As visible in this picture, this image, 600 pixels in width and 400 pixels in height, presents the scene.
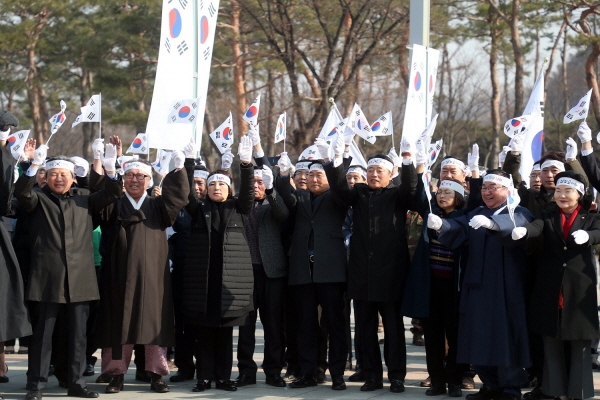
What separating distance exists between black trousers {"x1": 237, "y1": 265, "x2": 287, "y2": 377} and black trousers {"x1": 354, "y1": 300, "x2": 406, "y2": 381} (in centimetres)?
75

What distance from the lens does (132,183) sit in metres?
7.75

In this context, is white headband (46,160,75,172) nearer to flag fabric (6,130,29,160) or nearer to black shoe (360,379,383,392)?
flag fabric (6,130,29,160)

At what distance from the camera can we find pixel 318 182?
26.7 feet

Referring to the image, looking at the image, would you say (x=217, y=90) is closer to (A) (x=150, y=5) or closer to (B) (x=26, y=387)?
(A) (x=150, y=5)

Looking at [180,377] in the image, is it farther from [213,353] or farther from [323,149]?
[323,149]

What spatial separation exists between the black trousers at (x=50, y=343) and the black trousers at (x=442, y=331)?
9.34 feet

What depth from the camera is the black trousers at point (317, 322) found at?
7.91 metres

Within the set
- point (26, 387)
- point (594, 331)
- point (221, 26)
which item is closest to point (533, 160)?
point (594, 331)

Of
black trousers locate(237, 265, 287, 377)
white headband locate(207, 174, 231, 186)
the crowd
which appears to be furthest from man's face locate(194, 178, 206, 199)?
black trousers locate(237, 265, 287, 377)

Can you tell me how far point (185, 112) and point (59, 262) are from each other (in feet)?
6.46

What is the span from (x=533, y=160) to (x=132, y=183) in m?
4.51

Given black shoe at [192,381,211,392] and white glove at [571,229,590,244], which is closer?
white glove at [571,229,590,244]

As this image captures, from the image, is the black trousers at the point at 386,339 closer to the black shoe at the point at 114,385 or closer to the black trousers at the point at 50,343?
the black shoe at the point at 114,385

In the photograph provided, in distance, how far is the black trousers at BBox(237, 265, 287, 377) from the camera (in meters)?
8.06
